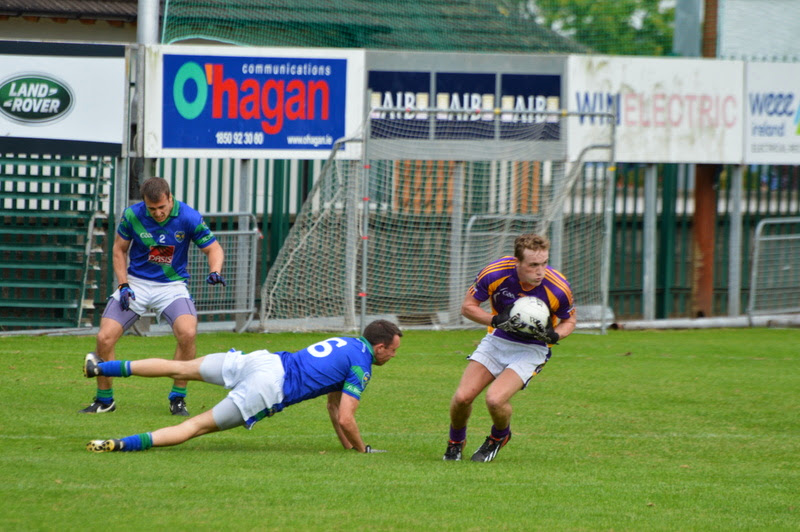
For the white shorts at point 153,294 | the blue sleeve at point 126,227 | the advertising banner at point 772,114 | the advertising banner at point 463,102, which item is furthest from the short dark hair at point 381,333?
the advertising banner at point 772,114

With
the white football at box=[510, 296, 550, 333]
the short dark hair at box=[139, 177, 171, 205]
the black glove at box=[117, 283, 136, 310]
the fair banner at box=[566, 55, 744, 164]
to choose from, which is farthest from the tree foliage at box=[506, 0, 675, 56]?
the white football at box=[510, 296, 550, 333]

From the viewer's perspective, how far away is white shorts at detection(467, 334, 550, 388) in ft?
25.5

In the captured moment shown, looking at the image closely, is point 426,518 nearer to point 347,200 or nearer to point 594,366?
point 594,366

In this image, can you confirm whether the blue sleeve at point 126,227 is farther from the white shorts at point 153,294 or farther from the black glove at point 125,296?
the black glove at point 125,296

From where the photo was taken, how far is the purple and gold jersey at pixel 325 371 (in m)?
7.23

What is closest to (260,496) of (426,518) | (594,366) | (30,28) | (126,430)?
(426,518)

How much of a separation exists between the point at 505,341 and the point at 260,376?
1.84m

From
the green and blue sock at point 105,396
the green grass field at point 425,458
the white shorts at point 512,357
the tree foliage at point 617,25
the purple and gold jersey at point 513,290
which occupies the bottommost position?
the green grass field at point 425,458

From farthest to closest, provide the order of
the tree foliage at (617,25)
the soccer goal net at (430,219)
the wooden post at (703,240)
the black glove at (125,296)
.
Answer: the tree foliage at (617,25) → the wooden post at (703,240) → the soccer goal net at (430,219) → the black glove at (125,296)

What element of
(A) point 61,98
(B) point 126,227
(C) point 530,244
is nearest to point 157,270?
(B) point 126,227

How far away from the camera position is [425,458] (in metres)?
7.73

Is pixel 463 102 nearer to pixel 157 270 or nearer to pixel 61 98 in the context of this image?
pixel 61 98

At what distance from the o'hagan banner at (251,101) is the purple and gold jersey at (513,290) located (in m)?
7.48

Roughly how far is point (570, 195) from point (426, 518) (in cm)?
1137
